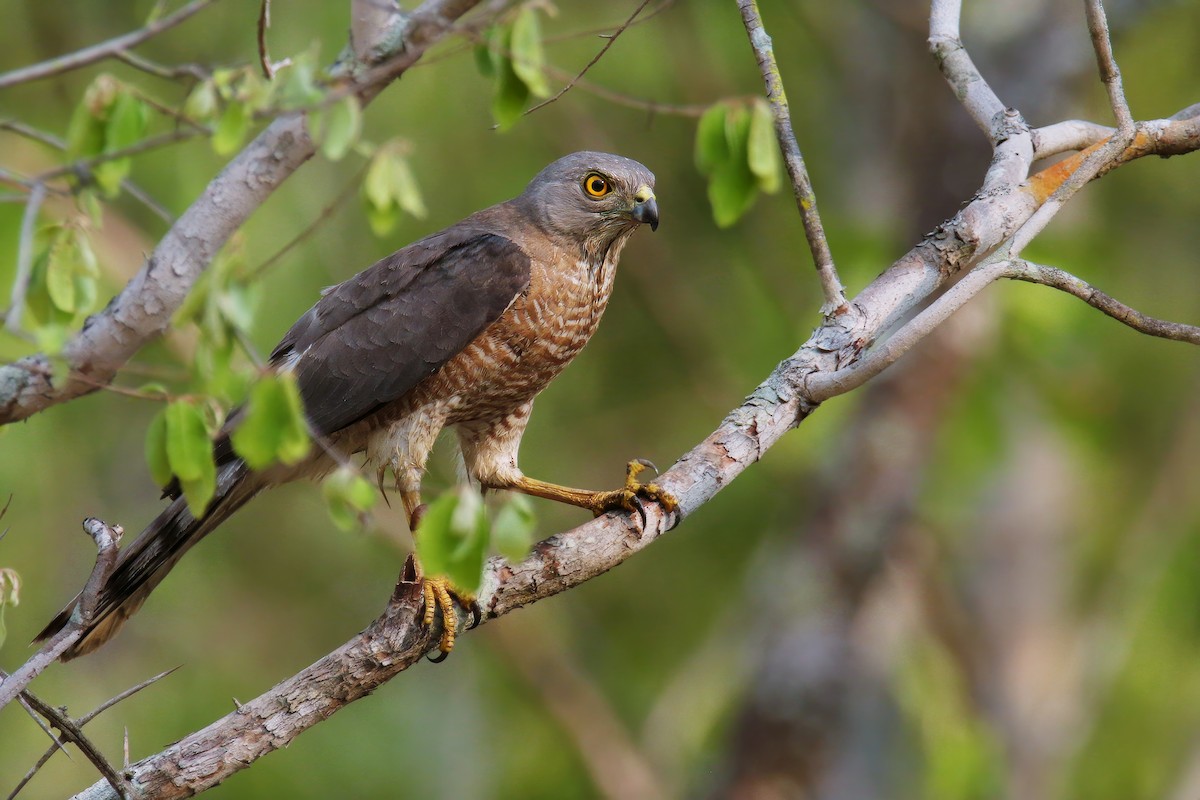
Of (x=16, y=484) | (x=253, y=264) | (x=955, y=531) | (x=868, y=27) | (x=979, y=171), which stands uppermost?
(x=868, y=27)

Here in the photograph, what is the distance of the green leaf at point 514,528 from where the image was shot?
209cm

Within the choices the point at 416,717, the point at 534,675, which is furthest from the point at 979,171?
the point at 416,717

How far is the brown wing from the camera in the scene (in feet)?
13.5

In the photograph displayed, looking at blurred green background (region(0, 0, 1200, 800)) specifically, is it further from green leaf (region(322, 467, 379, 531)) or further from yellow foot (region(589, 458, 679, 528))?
green leaf (region(322, 467, 379, 531))

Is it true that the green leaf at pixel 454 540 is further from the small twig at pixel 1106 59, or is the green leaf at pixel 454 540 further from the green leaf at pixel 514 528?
the small twig at pixel 1106 59

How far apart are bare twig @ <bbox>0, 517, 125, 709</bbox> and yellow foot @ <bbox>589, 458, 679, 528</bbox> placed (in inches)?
54.5

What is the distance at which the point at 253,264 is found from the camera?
5.95 metres

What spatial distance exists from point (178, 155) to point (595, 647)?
533cm

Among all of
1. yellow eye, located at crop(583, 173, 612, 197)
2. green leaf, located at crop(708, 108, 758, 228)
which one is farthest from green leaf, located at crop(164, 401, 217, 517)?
yellow eye, located at crop(583, 173, 612, 197)

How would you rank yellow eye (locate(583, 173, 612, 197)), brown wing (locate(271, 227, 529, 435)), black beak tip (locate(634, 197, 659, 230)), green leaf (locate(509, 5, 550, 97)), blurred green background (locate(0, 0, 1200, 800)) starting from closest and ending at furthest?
1. green leaf (locate(509, 5, 550, 97))
2. brown wing (locate(271, 227, 529, 435))
3. black beak tip (locate(634, 197, 659, 230))
4. yellow eye (locate(583, 173, 612, 197))
5. blurred green background (locate(0, 0, 1200, 800))

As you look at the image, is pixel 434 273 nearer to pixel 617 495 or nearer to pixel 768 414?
pixel 617 495

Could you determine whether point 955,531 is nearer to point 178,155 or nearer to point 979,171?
point 979,171

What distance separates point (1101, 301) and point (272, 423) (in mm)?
2100

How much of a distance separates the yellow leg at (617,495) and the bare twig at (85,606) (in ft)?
4.55
